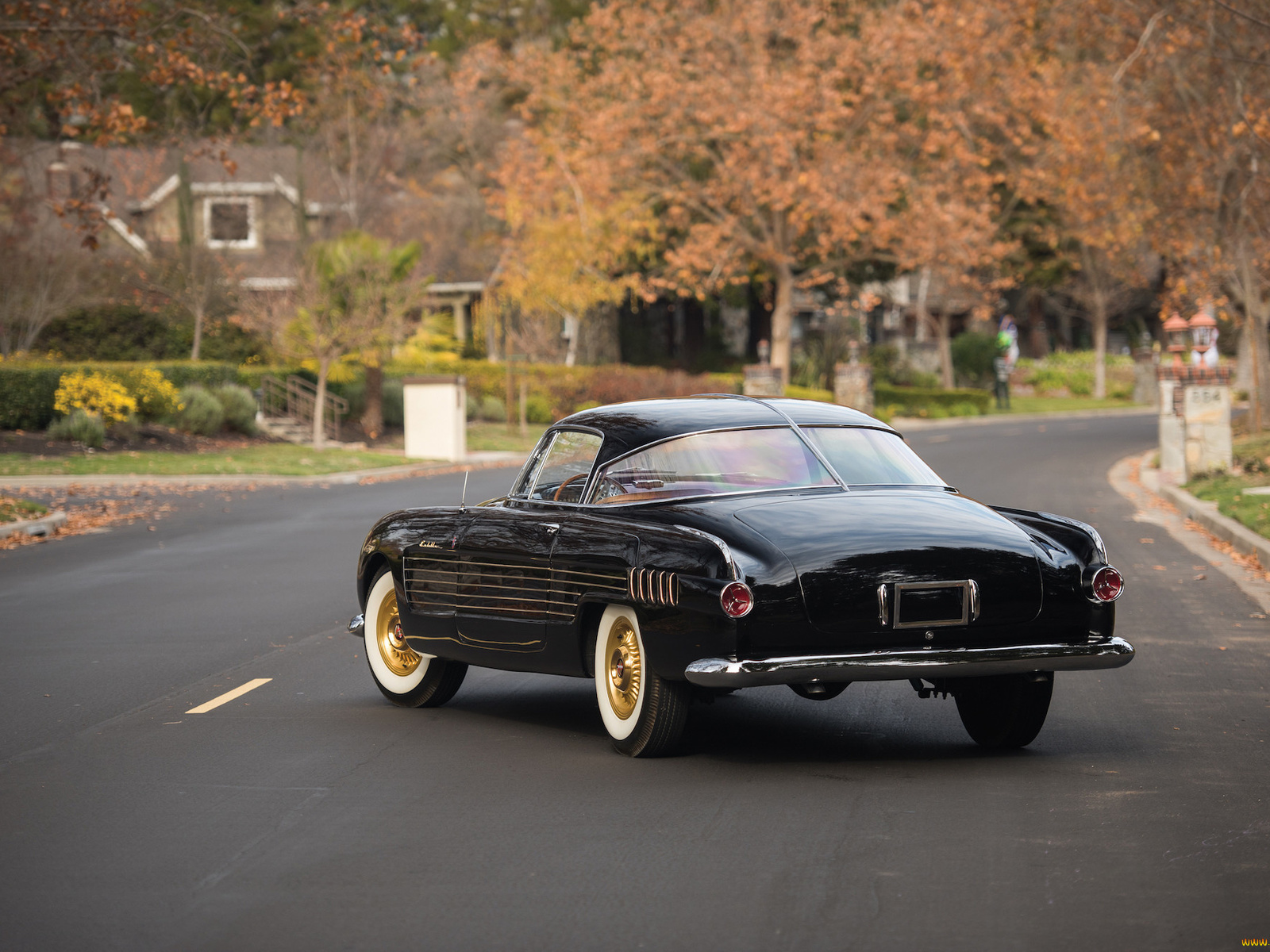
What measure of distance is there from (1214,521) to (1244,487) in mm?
3734

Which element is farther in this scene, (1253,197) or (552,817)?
(1253,197)

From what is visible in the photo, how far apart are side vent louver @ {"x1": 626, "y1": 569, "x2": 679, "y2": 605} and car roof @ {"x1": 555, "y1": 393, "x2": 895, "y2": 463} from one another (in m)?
0.95

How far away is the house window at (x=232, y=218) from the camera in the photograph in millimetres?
57388

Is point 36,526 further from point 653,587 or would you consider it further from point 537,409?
point 537,409

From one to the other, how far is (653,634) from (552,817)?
972mm

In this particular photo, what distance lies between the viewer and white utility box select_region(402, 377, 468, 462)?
36.3 metres

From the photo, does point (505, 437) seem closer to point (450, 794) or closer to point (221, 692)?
point (221, 692)

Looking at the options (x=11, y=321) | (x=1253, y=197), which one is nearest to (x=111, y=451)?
(x=11, y=321)

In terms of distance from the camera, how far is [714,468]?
7664mm

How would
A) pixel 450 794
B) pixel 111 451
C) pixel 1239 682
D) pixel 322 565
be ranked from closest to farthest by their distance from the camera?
pixel 450 794 < pixel 1239 682 < pixel 322 565 < pixel 111 451

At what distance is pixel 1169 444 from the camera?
28219 mm

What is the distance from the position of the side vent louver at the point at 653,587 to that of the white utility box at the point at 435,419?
1144 inches

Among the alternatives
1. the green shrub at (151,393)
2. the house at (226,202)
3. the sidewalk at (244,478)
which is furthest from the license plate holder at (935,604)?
the house at (226,202)

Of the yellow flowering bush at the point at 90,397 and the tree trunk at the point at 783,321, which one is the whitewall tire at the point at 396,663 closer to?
the yellow flowering bush at the point at 90,397
